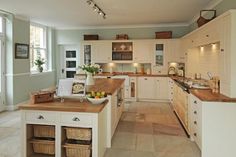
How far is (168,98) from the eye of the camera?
291 inches

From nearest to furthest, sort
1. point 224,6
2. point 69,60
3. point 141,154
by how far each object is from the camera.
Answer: point 141,154, point 224,6, point 69,60

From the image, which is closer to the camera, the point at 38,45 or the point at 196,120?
the point at 196,120

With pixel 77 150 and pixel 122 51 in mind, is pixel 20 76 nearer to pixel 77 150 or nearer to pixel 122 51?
pixel 122 51

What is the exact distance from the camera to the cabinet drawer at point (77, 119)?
269cm

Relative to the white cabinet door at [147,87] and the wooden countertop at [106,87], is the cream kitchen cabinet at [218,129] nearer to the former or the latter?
the wooden countertop at [106,87]

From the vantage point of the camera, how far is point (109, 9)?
18.1ft

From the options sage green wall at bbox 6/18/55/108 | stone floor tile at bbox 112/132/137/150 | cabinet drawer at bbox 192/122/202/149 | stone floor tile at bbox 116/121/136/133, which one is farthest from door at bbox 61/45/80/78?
cabinet drawer at bbox 192/122/202/149

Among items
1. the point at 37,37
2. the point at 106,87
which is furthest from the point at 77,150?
the point at 37,37

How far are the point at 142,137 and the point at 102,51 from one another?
4594mm

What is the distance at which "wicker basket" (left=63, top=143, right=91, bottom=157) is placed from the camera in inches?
108

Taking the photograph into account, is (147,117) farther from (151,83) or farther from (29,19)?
(29,19)

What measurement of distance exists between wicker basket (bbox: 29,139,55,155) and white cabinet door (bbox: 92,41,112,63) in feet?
17.6

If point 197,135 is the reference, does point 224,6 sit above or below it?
above

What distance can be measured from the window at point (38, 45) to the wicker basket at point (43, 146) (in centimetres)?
497
